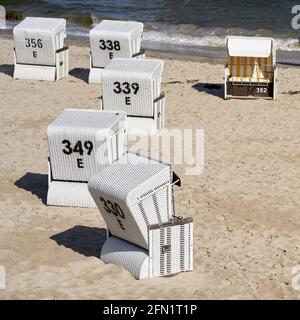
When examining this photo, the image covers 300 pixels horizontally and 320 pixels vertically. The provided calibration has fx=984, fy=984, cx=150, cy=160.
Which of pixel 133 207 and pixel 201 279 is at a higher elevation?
pixel 133 207

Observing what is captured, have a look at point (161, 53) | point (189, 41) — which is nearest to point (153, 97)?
point (161, 53)

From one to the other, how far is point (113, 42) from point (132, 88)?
15.0 ft

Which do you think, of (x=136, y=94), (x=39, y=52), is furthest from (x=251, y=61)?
(x=39, y=52)

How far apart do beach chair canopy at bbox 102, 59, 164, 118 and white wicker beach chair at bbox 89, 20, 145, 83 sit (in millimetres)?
3896

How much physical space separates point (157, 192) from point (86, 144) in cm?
320

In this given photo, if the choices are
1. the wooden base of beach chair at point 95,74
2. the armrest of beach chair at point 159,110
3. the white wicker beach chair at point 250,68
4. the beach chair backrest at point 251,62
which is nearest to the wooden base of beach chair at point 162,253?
the armrest of beach chair at point 159,110

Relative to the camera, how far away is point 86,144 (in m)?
15.4

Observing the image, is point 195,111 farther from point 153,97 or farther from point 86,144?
point 86,144

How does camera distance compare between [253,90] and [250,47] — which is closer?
[253,90]

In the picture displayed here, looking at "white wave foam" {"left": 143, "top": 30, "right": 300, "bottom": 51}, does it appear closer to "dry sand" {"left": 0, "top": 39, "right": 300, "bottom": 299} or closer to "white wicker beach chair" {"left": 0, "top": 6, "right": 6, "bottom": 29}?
"white wicker beach chair" {"left": 0, "top": 6, "right": 6, "bottom": 29}

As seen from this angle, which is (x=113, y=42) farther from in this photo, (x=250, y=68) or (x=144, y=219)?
(x=144, y=219)

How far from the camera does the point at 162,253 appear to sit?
1276 centimetres

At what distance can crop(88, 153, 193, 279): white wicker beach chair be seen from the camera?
12.4 meters

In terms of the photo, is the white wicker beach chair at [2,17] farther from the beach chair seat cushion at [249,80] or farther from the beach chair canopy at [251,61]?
the beach chair seat cushion at [249,80]
